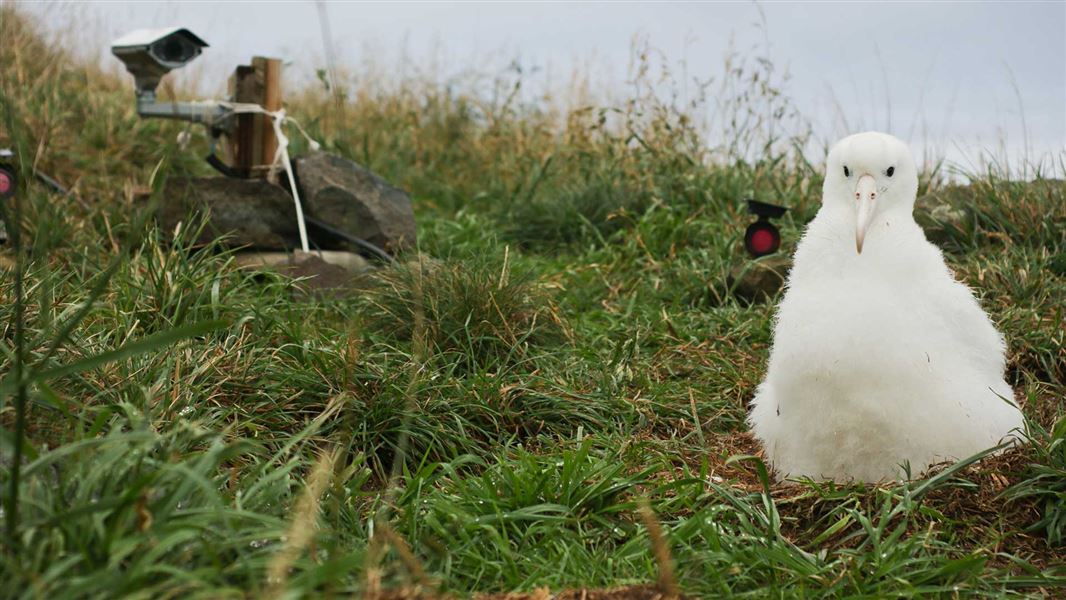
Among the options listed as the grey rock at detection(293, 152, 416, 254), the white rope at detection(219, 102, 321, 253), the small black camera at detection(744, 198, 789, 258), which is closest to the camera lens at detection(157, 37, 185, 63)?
the white rope at detection(219, 102, 321, 253)

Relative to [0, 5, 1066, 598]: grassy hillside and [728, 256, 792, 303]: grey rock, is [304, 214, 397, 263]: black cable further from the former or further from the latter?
[728, 256, 792, 303]: grey rock

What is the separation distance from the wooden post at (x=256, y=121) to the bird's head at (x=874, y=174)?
383 centimetres

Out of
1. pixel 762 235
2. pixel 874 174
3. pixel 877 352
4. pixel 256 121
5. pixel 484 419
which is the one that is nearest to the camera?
pixel 877 352

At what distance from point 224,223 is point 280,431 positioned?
2.65m

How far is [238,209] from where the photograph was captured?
5.82 metres

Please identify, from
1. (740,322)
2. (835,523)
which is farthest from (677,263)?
(835,523)

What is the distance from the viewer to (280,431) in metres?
3.42

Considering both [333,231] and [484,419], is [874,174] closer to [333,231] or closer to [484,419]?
[484,419]

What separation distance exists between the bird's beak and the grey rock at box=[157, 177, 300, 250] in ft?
11.6

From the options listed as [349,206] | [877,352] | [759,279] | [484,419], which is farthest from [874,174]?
[349,206]

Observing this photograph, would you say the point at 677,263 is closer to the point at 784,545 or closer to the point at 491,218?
the point at 491,218

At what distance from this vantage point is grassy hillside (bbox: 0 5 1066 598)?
76.5 inches

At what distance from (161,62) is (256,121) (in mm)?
683

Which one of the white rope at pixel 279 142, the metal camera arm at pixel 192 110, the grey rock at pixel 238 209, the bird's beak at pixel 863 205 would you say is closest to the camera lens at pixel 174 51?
the metal camera arm at pixel 192 110
